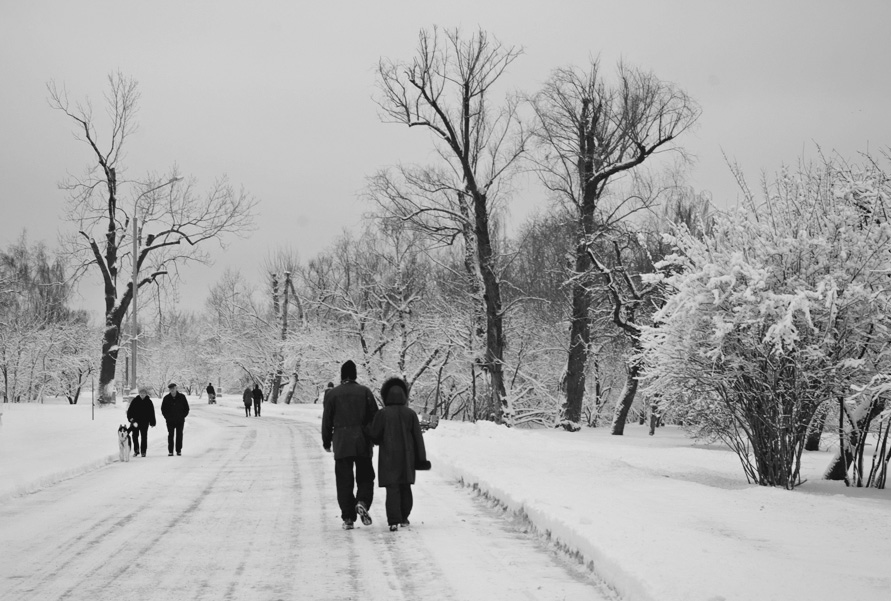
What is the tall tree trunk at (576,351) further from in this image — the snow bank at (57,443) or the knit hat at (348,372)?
the knit hat at (348,372)

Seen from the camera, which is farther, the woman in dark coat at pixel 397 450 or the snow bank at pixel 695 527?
the woman in dark coat at pixel 397 450

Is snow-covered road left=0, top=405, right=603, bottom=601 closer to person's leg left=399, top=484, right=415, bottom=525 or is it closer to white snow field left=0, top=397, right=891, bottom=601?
white snow field left=0, top=397, right=891, bottom=601

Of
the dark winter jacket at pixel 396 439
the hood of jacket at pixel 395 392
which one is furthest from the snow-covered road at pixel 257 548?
the hood of jacket at pixel 395 392

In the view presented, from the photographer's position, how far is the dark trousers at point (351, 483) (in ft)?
33.4

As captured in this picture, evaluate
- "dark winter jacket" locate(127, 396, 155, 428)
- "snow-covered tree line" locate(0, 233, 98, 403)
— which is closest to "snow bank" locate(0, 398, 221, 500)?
"dark winter jacket" locate(127, 396, 155, 428)

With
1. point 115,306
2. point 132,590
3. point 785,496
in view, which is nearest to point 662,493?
point 785,496

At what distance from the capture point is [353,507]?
1025cm

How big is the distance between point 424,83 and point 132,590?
25993mm

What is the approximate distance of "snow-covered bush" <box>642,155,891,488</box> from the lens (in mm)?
13820

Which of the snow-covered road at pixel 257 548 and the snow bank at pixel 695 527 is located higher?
the snow bank at pixel 695 527

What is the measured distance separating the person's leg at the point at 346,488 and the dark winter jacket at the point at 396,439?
0.34 meters

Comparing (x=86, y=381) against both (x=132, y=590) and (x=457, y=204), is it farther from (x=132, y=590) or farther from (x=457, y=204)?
(x=132, y=590)

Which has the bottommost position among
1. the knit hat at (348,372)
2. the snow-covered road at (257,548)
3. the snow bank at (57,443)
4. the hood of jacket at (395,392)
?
the snow-covered road at (257,548)

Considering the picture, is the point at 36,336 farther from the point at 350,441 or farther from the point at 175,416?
the point at 350,441
